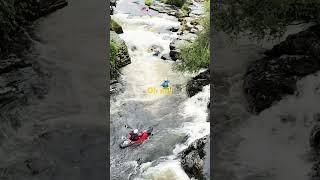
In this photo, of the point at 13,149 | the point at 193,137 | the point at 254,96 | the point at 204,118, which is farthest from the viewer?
the point at 204,118

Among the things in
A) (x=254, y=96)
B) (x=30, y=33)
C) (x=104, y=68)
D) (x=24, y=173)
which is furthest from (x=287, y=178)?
(x=30, y=33)

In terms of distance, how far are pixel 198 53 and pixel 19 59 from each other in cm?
390

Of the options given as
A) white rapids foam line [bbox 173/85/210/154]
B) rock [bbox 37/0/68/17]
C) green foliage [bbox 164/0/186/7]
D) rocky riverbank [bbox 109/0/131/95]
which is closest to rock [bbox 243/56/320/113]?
white rapids foam line [bbox 173/85/210/154]

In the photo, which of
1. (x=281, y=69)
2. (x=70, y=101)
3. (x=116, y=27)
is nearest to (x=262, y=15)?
(x=281, y=69)

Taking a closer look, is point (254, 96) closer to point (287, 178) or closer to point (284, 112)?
point (284, 112)

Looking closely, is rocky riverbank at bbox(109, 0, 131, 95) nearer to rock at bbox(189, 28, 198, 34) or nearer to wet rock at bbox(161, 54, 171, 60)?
wet rock at bbox(161, 54, 171, 60)

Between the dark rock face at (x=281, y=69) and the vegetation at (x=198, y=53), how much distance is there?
109 inches

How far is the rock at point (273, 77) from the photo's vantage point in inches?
232

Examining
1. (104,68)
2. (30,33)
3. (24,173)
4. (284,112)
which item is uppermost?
(30,33)

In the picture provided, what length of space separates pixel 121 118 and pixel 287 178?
3.09m

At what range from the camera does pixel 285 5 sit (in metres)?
5.98

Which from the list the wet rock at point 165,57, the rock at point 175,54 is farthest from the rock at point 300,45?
the wet rock at point 165,57

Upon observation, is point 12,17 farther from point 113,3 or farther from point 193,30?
point 113,3

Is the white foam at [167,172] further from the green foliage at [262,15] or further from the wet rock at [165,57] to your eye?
the wet rock at [165,57]
